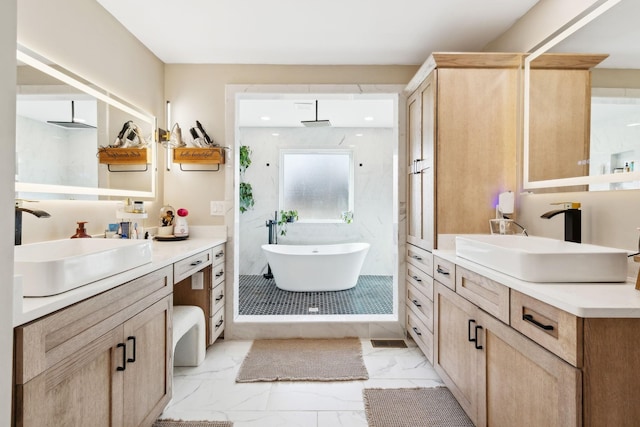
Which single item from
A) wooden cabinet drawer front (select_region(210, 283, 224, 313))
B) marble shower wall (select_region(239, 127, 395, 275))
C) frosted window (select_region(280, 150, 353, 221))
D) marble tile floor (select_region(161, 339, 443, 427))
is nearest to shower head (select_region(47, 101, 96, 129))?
wooden cabinet drawer front (select_region(210, 283, 224, 313))

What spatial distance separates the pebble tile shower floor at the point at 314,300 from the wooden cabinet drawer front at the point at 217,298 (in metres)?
0.66

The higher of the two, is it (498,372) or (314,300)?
(498,372)

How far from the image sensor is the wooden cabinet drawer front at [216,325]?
256 centimetres

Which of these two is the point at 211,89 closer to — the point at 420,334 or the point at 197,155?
the point at 197,155

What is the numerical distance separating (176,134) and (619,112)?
9.24 feet

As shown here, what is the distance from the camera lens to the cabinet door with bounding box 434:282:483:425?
1.61 metres

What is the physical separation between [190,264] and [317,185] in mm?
3450

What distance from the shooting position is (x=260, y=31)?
2.40m

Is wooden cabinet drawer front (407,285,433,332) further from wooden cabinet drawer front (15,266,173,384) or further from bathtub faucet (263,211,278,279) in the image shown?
bathtub faucet (263,211,278,279)

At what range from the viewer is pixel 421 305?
245 centimetres

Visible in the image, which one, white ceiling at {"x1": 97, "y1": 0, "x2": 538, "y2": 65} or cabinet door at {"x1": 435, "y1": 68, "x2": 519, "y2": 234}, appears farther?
cabinet door at {"x1": 435, "y1": 68, "x2": 519, "y2": 234}

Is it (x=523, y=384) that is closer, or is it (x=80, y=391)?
(x=80, y=391)

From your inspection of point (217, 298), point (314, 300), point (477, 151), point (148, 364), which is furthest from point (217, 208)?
point (477, 151)

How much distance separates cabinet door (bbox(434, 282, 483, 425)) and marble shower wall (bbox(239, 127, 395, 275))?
10.4ft
